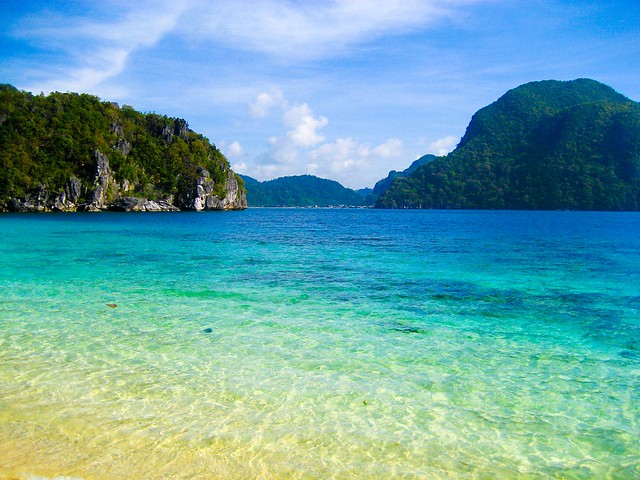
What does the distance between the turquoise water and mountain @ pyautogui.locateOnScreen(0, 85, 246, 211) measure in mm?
99695

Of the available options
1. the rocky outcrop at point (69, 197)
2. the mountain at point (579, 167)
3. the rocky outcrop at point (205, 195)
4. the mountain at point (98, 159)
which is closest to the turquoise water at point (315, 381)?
the rocky outcrop at point (69, 197)

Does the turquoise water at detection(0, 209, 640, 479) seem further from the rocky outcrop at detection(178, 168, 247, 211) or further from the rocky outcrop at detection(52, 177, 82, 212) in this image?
the rocky outcrop at detection(178, 168, 247, 211)

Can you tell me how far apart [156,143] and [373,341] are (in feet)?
476

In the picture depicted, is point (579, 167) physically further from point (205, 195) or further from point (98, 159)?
point (98, 159)

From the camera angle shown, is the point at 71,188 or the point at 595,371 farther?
the point at 71,188

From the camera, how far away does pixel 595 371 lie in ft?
27.3

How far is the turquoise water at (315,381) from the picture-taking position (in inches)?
204

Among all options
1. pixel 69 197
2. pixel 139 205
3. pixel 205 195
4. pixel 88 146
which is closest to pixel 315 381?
pixel 69 197

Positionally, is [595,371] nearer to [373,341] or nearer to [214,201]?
[373,341]

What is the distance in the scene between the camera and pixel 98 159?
357ft

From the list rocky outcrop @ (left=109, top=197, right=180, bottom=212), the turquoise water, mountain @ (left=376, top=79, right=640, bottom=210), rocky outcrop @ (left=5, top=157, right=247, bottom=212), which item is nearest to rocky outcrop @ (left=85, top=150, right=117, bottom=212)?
rocky outcrop @ (left=5, top=157, right=247, bottom=212)

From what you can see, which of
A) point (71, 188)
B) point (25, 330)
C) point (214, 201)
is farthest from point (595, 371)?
point (214, 201)

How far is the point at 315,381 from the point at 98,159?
118097 mm

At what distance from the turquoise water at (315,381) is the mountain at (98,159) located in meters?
99.7
